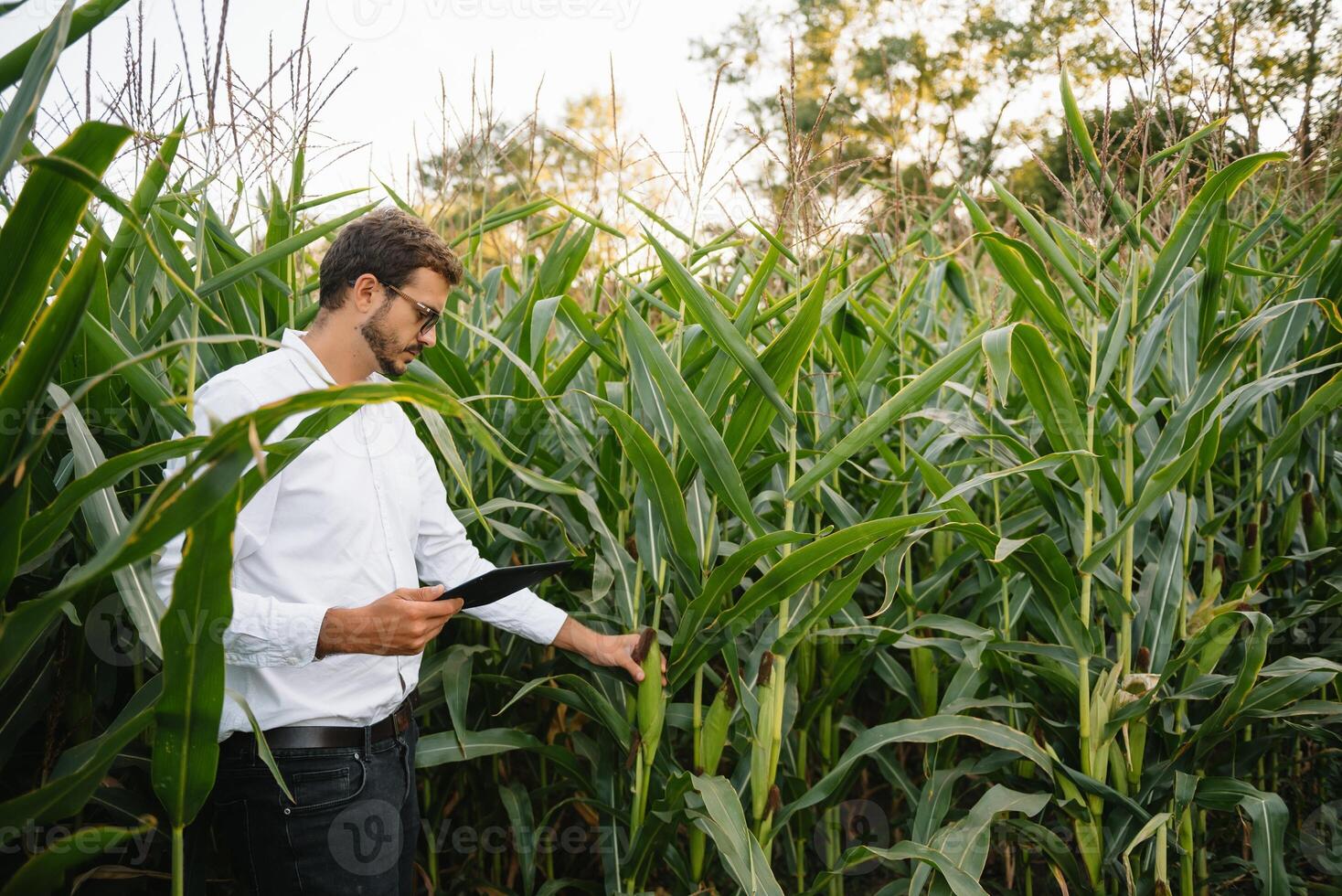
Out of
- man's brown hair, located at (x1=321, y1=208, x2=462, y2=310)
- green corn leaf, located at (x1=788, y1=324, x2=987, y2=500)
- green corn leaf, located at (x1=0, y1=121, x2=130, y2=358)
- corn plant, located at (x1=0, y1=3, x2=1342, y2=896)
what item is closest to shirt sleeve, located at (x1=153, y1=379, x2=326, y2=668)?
corn plant, located at (x1=0, y1=3, x2=1342, y2=896)

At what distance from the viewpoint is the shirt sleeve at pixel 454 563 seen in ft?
5.85

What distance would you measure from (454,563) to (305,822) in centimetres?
59

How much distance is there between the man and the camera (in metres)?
1.43

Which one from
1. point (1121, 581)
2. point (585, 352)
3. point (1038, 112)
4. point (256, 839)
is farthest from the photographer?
point (1038, 112)

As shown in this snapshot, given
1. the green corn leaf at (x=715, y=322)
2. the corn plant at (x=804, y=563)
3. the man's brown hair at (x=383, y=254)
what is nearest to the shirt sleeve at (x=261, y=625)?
the corn plant at (x=804, y=563)

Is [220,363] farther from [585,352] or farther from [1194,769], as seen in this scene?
[1194,769]

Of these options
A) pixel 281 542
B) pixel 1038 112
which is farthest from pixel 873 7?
pixel 281 542

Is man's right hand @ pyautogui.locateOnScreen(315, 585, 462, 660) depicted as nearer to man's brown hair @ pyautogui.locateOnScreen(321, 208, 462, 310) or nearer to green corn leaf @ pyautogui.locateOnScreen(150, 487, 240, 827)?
green corn leaf @ pyautogui.locateOnScreen(150, 487, 240, 827)

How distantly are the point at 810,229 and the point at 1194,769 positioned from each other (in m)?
1.39

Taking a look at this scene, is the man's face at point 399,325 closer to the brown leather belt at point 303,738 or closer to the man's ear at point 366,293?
the man's ear at point 366,293

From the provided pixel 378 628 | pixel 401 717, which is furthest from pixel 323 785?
pixel 378 628

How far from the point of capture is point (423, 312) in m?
1.73

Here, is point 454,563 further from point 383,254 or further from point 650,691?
point 383,254

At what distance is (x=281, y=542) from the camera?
155 centimetres
